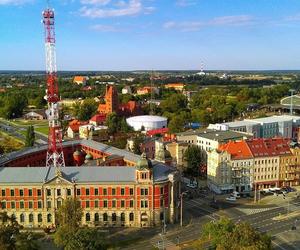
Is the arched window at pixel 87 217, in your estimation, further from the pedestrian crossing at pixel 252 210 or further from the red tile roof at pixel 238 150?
the red tile roof at pixel 238 150

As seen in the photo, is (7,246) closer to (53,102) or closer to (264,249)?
(264,249)

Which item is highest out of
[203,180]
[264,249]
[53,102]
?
[53,102]

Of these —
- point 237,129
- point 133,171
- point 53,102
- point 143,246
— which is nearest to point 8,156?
point 53,102

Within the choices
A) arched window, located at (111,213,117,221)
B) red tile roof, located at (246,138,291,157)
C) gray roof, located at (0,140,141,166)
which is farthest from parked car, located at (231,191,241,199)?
arched window, located at (111,213,117,221)

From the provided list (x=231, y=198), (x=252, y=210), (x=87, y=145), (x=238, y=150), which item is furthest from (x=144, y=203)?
(x=87, y=145)

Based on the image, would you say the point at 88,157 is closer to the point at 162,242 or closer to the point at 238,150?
the point at 238,150

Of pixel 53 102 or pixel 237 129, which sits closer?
pixel 53 102
